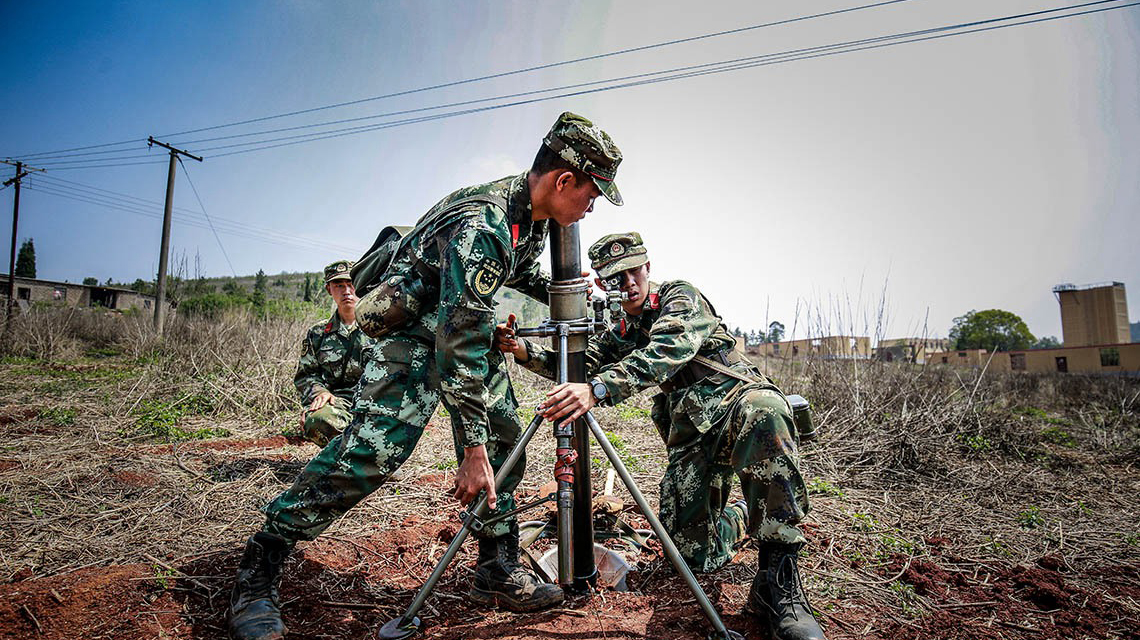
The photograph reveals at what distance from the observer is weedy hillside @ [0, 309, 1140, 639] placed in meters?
2.44

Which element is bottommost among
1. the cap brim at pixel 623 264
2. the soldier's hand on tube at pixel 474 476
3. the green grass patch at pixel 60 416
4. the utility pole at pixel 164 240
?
the green grass patch at pixel 60 416

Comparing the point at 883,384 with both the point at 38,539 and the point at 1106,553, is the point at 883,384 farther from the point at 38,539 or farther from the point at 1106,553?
the point at 38,539

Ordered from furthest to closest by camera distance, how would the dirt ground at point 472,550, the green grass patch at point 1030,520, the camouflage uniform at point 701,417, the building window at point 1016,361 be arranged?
the building window at point 1016,361 → the green grass patch at point 1030,520 → the camouflage uniform at point 701,417 → the dirt ground at point 472,550

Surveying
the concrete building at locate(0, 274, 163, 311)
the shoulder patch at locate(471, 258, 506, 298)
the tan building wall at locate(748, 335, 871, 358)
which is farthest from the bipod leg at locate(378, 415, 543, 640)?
the concrete building at locate(0, 274, 163, 311)

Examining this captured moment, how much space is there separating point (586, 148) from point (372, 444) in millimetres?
1622

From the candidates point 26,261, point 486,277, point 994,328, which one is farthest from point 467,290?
point 26,261

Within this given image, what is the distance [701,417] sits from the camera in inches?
121

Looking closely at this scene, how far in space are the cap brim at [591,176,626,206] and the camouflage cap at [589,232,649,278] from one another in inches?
32.1

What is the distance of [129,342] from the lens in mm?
13250

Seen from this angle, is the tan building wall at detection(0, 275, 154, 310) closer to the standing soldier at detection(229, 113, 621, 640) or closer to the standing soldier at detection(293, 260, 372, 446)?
the standing soldier at detection(293, 260, 372, 446)

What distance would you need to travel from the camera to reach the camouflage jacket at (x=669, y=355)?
8.63 ft

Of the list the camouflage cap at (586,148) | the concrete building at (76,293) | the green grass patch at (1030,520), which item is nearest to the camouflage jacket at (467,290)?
the camouflage cap at (586,148)

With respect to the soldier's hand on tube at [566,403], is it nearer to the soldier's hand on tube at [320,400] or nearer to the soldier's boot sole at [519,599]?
the soldier's boot sole at [519,599]

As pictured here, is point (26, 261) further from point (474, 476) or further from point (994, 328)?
point (994, 328)
